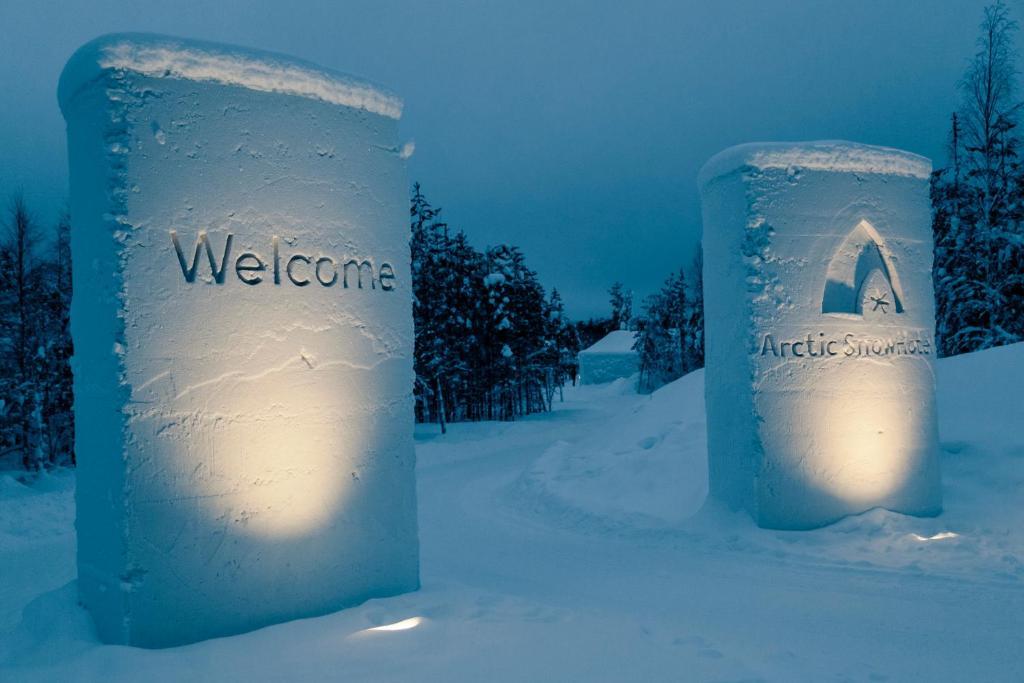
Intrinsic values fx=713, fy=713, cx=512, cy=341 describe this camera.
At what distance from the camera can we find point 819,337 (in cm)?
890

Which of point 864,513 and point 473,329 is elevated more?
point 473,329

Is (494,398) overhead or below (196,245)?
below

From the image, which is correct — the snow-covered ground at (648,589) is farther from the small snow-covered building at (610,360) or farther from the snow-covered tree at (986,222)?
the small snow-covered building at (610,360)

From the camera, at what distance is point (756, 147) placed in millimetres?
8938

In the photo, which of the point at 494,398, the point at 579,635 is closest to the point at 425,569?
the point at 579,635

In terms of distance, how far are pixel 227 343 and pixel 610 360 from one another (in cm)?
5470

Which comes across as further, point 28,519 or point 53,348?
point 53,348

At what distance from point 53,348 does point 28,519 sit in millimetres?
10566

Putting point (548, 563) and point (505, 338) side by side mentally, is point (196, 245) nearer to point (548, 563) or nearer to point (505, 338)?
point (548, 563)

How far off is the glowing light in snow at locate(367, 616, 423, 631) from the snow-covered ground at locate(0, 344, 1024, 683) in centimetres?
2

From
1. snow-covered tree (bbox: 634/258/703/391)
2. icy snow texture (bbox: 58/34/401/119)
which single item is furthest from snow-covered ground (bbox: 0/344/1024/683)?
snow-covered tree (bbox: 634/258/703/391)

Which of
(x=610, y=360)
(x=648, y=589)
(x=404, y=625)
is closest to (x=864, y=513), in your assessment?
(x=648, y=589)

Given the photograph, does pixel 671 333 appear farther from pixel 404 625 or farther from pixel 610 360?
pixel 404 625

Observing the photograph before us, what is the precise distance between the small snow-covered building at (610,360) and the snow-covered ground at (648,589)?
44478 mm
